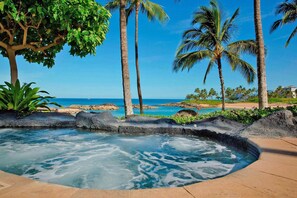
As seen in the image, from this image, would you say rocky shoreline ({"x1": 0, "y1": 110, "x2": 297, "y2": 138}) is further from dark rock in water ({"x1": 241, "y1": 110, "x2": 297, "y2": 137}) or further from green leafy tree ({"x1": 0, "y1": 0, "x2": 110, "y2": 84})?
green leafy tree ({"x1": 0, "y1": 0, "x2": 110, "y2": 84})

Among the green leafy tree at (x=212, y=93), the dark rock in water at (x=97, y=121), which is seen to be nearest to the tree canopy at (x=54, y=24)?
the dark rock in water at (x=97, y=121)

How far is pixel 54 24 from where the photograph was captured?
336 inches

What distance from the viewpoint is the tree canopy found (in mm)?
7219

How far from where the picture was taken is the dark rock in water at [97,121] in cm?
607

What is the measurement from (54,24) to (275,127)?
7912mm

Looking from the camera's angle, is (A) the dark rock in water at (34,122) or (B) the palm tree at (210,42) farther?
(B) the palm tree at (210,42)

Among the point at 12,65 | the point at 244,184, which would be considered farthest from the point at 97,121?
the point at 12,65

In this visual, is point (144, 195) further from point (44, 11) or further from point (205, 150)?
point (44, 11)

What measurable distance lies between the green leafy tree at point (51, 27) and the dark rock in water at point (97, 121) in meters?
2.66

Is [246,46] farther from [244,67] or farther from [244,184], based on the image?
[244,184]

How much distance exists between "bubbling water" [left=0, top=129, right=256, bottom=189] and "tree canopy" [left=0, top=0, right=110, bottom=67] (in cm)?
373

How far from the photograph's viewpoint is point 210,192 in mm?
1706

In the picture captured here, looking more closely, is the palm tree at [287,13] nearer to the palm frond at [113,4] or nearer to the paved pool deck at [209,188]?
the palm frond at [113,4]

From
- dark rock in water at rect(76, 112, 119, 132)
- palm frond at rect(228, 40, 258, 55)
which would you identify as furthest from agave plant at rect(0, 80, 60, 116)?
palm frond at rect(228, 40, 258, 55)
